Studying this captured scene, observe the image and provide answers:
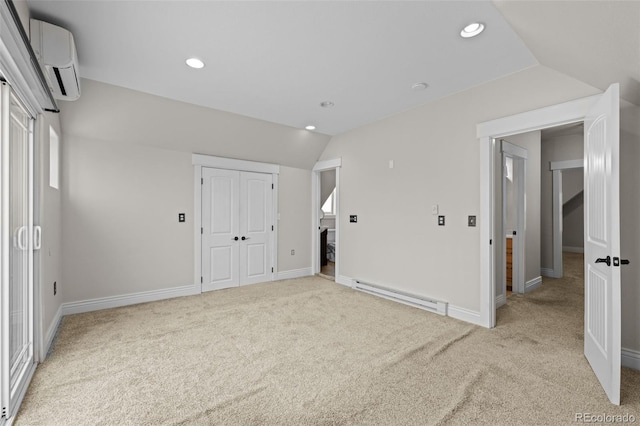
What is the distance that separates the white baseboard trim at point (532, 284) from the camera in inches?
175

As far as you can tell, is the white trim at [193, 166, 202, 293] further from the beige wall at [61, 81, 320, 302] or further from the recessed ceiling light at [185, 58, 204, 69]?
the recessed ceiling light at [185, 58, 204, 69]

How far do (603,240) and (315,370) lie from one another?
7.40 feet

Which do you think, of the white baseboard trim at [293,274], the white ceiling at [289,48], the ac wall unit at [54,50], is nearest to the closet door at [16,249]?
the ac wall unit at [54,50]

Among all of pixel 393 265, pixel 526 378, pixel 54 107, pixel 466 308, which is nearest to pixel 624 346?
pixel 526 378

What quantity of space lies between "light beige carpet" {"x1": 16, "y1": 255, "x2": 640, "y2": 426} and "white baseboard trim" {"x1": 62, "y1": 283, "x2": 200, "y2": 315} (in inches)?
7.1

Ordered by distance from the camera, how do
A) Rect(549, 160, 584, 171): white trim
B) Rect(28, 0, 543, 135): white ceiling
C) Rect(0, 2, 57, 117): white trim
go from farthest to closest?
Rect(549, 160, 584, 171): white trim → Rect(28, 0, 543, 135): white ceiling → Rect(0, 2, 57, 117): white trim

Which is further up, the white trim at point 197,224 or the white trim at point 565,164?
the white trim at point 565,164

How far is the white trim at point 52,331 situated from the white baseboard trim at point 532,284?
18.7 ft

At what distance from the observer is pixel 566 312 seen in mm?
3553

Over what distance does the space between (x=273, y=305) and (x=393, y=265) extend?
68.0 inches

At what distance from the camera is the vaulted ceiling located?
1891mm

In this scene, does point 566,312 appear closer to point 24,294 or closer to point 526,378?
point 526,378

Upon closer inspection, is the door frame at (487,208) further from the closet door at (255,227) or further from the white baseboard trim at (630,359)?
the closet door at (255,227)

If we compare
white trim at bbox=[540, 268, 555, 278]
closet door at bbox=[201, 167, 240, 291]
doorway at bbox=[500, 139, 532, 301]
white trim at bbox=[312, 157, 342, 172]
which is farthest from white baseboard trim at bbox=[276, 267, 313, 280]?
white trim at bbox=[540, 268, 555, 278]
